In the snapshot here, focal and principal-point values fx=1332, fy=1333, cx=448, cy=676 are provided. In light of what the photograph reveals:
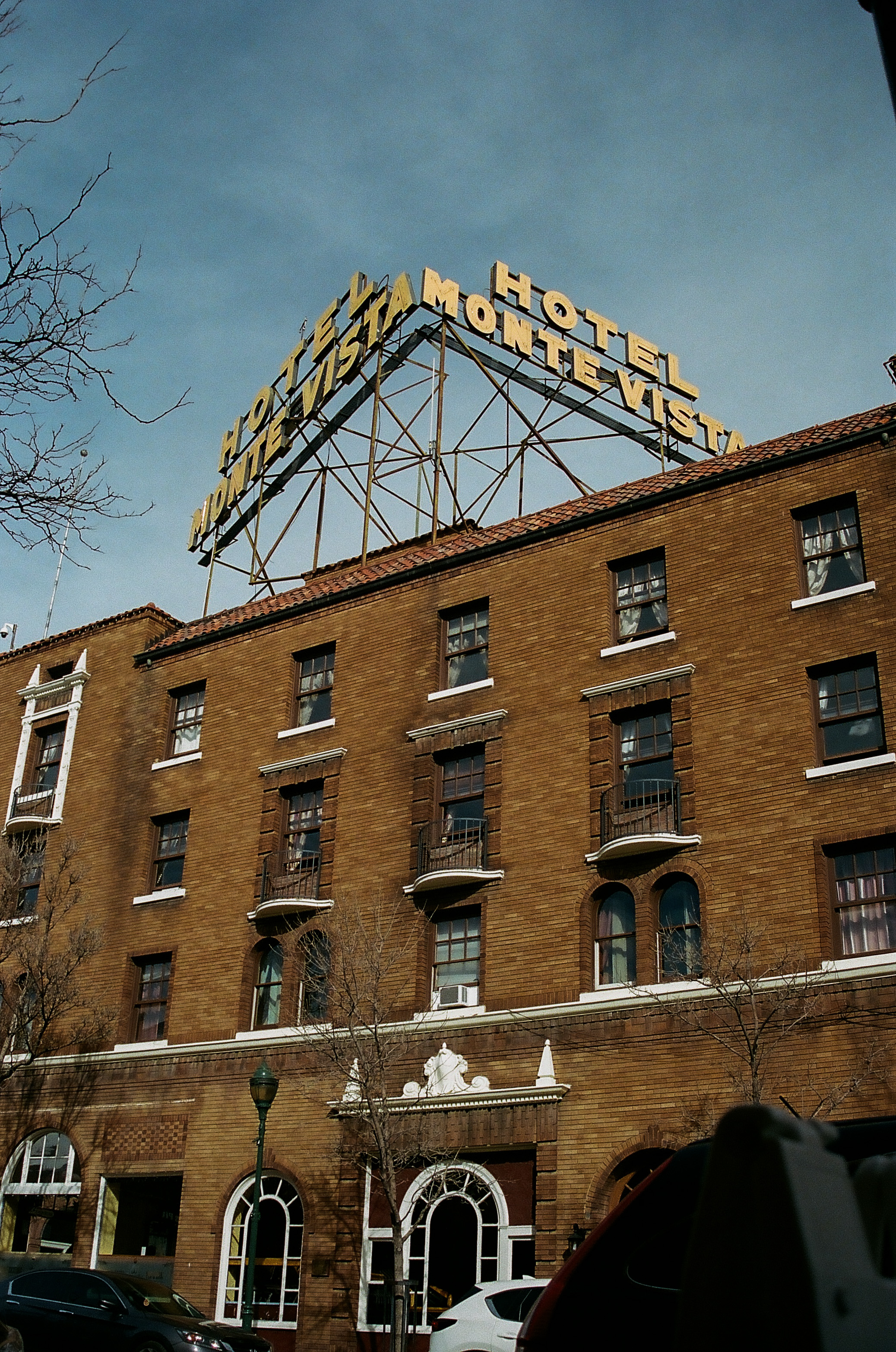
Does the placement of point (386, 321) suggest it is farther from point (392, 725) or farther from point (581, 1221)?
point (581, 1221)

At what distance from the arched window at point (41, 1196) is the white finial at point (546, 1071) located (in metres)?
11.4

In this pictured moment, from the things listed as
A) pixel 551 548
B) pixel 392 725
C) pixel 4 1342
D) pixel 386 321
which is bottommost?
pixel 4 1342

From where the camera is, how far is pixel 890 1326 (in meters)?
2.38

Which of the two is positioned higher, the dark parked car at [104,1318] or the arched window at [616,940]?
the arched window at [616,940]

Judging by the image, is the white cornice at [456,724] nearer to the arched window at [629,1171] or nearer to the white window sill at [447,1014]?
the white window sill at [447,1014]

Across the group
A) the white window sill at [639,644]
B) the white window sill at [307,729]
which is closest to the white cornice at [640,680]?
the white window sill at [639,644]

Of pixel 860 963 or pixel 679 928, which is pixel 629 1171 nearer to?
pixel 679 928

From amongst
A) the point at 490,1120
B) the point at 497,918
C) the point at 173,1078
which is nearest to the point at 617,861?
the point at 497,918

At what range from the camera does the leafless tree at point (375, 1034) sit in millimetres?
22984

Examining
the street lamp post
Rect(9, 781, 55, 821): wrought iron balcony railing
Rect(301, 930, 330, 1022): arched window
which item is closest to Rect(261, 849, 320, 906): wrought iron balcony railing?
Rect(301, 930, 330, 1022): arched window

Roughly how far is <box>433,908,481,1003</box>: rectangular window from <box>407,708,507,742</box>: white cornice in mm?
3824

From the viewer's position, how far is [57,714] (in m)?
35.1

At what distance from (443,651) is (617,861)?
6.96m

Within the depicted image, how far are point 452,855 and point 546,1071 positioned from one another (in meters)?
4.81
